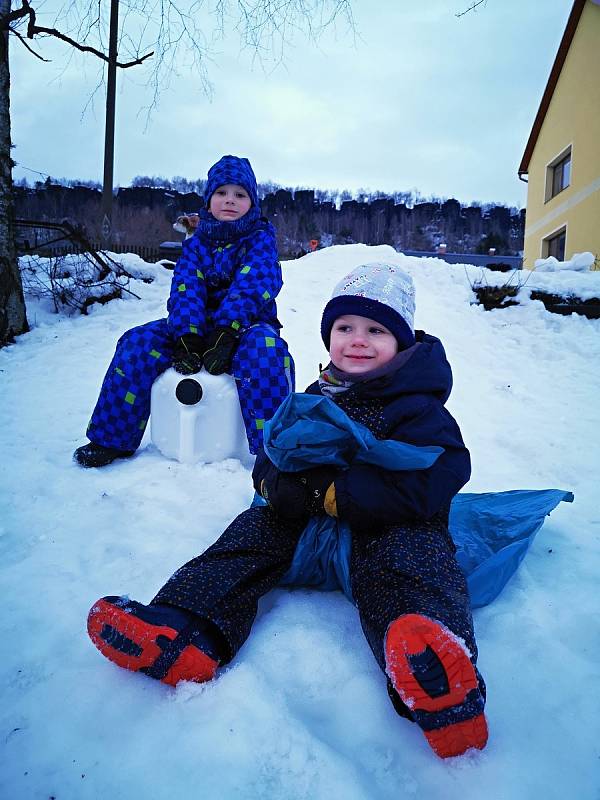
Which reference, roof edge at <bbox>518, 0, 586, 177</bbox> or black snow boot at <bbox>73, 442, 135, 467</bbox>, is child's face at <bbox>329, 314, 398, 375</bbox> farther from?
roof edge at <bbox>518, 0, 586, 177</bbox>

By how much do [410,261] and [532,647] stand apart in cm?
639

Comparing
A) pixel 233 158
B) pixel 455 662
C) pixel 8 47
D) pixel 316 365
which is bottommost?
pixel 455 662

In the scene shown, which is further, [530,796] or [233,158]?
[233,158]

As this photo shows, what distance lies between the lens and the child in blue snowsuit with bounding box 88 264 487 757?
824mm

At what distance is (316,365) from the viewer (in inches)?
153

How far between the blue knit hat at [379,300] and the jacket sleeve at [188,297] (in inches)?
33.4

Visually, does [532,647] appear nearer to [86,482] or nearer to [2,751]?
[2,751]

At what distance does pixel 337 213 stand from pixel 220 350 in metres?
46.0

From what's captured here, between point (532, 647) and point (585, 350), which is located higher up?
point (585, 350)

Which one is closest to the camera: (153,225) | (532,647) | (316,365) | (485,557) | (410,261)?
(532,647)

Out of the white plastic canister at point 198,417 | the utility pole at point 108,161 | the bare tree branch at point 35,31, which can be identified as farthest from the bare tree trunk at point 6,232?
the utility pole at point 108,161

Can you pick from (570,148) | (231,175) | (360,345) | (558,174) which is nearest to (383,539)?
(360,345)

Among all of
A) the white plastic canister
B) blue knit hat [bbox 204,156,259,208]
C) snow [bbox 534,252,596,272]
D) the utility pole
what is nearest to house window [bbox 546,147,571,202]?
snow [bbox 534,252,596,272]

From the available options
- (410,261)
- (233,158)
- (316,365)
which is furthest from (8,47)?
(410,261)
